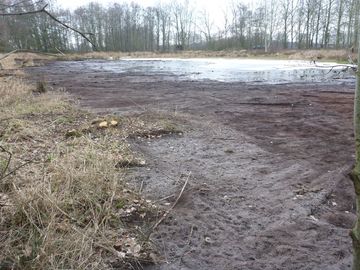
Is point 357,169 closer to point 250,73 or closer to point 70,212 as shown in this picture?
point 70,212

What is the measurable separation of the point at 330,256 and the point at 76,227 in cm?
242

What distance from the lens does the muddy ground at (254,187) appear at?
3.15 m

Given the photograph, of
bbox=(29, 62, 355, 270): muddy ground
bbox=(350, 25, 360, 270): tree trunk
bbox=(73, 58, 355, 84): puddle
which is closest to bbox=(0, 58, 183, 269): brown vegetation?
bbox=(29, 62, 355, 270): muddy ground

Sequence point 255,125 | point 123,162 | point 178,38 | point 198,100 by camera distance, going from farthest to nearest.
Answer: point 178,38 < point 198,100 < point 255,125 < point 123,162

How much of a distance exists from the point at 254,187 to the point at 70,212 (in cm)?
244

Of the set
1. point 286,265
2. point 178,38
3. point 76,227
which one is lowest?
point 286,265

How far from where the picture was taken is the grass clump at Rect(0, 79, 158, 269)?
9.09 ft

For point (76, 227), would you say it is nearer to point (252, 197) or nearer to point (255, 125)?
point (252, 197)

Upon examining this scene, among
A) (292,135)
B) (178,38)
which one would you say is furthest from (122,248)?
(178,38)

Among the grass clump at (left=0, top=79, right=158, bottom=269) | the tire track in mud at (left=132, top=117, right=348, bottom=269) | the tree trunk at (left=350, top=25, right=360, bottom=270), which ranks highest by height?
the tree trunk at (left=350, top=25, right=360, bottom=270)

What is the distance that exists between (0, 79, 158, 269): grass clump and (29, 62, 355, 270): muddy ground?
31 cm

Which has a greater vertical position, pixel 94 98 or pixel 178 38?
pixel 178 38

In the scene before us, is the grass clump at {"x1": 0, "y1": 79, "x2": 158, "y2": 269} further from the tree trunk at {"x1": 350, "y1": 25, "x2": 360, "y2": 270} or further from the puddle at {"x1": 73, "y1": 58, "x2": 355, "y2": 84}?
the puddle at {"x1": 73, "y1": 58, "x2": 355, "y2": 84}

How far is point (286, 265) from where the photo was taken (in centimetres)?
297
